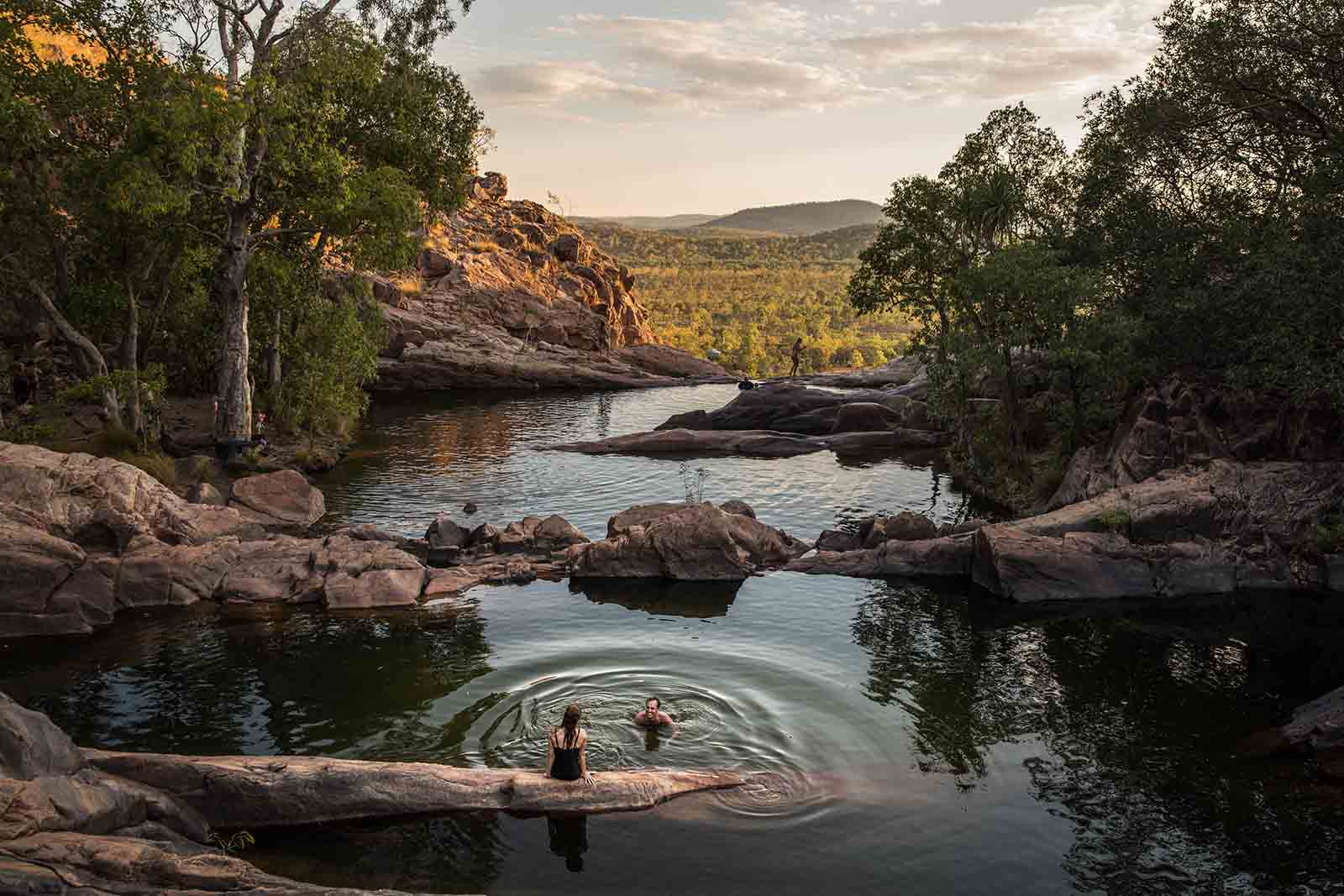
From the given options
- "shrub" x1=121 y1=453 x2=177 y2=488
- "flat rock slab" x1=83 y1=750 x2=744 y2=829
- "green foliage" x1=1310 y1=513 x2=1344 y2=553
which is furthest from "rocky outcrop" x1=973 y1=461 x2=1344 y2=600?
"shrub" x1=121 y1=453 x2=177 y2=488

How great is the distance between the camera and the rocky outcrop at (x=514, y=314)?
8094 centimetres

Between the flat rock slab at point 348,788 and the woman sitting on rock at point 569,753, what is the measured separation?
0.54ft

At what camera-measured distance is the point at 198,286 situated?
4612 centimetres

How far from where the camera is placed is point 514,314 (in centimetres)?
9219

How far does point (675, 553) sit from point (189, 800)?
682 inches

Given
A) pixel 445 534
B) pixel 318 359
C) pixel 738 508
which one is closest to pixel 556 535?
pixel 445 534

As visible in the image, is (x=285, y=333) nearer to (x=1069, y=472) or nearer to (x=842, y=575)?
(x=842, y=575)

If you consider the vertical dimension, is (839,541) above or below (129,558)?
below

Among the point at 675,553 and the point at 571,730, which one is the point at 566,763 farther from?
the point at 675,553

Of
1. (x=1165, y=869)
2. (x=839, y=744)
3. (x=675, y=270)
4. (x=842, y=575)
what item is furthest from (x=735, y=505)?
(x=675, y=270)

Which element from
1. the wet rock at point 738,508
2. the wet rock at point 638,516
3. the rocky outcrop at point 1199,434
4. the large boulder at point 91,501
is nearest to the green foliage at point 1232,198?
the rocky outcrop at point 1199,434

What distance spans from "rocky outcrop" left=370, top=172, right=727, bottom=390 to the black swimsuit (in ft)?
212

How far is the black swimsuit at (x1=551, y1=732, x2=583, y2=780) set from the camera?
16.4 metres

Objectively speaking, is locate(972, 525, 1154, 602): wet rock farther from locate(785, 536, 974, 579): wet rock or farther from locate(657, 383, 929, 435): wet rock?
locate(657, 383, 929, 435): wet rock
